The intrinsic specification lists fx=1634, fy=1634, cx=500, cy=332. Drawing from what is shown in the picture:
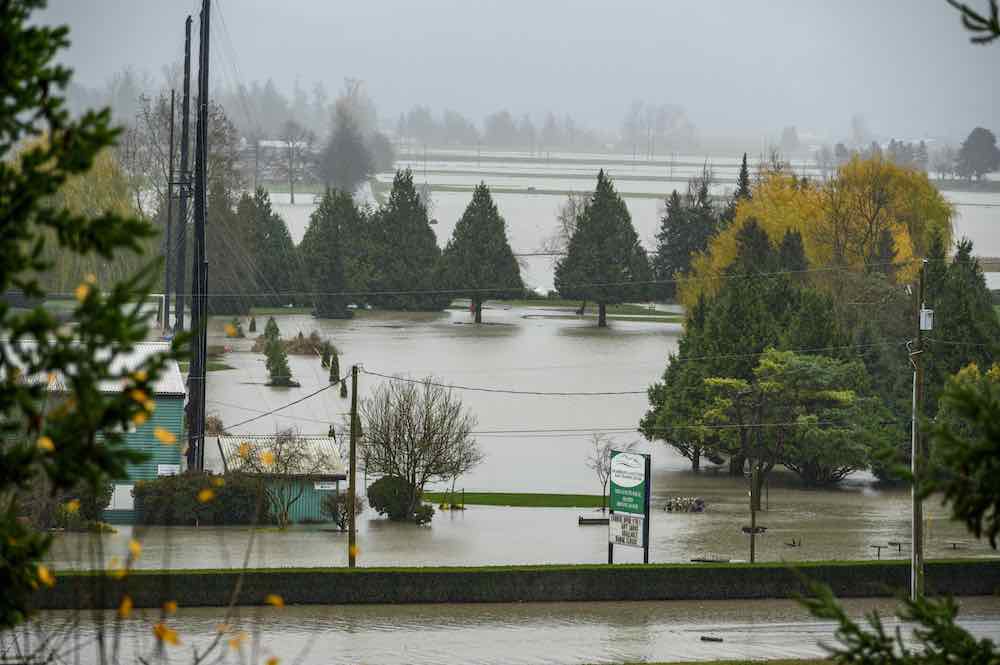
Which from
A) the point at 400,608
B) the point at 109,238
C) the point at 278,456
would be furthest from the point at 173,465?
the point at 109,238

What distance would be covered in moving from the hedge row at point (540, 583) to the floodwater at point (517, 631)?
233 mm

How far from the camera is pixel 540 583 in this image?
24828 mm

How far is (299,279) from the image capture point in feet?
239

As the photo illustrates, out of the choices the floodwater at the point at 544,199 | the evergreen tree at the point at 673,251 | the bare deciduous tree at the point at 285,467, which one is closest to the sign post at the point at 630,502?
the bare deciduous tree at the point at 285,467

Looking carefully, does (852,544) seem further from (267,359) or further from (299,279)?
(299,279)

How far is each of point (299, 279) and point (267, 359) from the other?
60.8ft

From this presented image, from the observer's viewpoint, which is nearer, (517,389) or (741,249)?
(517,389)

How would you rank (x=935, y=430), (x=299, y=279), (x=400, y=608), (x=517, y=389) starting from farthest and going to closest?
(x=299, y=279)
(x=517, y=389)
(x=400, y=608)
(x=935, y=430)

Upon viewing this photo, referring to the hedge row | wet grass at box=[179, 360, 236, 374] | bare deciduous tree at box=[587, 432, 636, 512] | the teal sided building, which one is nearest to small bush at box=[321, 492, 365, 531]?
the teal sided building

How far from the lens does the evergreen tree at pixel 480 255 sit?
7312 cm

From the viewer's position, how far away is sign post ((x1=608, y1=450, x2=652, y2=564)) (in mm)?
27172

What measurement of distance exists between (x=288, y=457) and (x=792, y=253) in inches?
1169

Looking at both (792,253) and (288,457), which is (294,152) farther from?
(288,457)

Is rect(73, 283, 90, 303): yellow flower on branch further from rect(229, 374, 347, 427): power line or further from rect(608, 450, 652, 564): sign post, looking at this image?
rect(229, 374, 347, 427): power line
